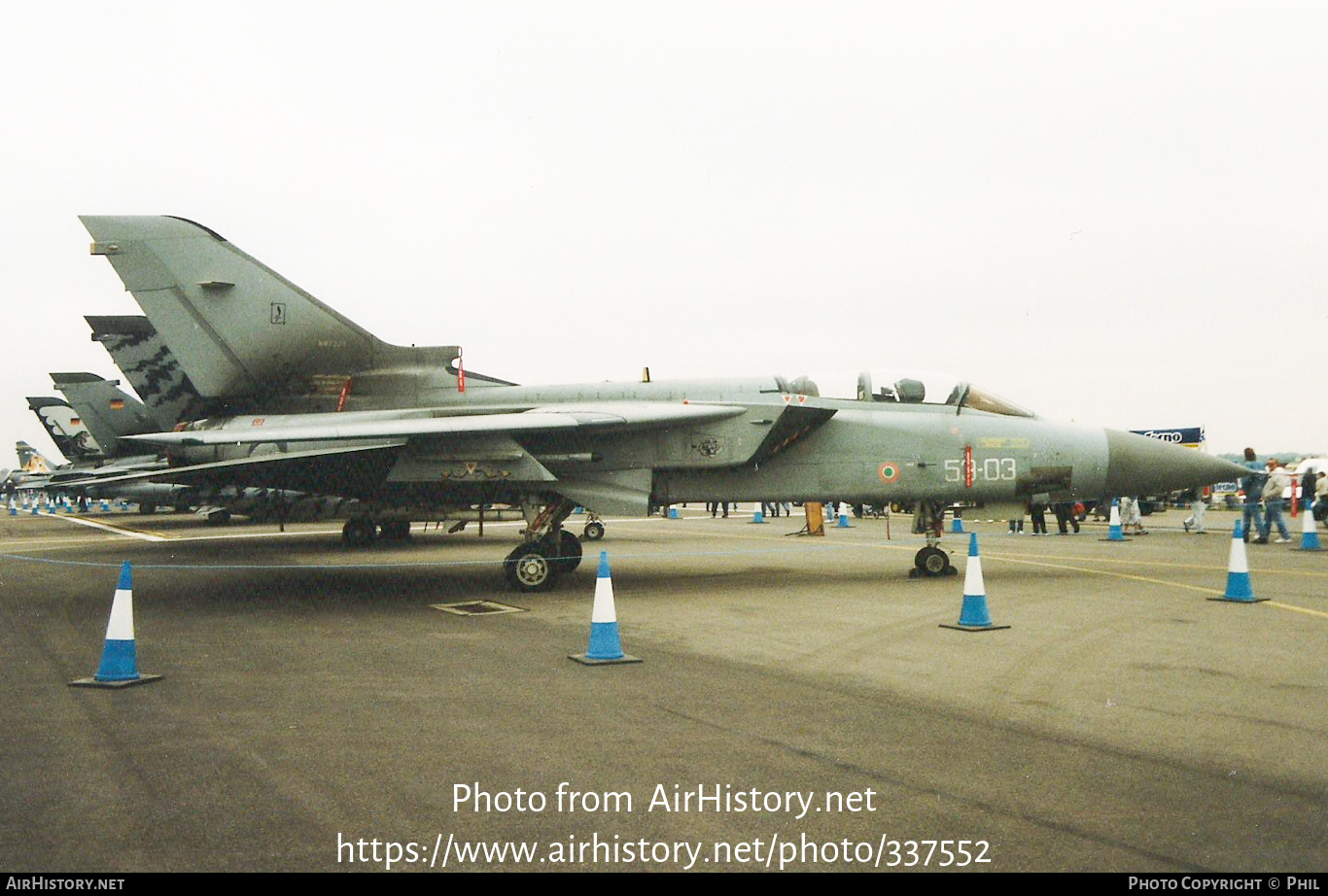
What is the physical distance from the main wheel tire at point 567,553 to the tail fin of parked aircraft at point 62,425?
3022cm

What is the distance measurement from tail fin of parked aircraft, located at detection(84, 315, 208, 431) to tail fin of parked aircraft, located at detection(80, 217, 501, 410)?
4.12m

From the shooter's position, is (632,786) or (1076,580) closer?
(632,786)

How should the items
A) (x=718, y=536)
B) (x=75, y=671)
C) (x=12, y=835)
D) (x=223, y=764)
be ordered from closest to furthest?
(x=12, y=835), (x=223, y=764), (x=75, y=671), (x=718, y=536)

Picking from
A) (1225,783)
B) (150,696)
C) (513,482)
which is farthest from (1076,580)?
(150,696)

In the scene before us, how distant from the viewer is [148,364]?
16.5 m

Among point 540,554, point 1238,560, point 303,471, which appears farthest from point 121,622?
point 1238,560

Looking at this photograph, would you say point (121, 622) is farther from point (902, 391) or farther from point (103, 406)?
point (103, 406)

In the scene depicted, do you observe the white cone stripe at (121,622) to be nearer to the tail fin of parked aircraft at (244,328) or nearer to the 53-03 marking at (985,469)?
the tail fin of parked aircraft at (244,328)

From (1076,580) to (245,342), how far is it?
36.9 feet

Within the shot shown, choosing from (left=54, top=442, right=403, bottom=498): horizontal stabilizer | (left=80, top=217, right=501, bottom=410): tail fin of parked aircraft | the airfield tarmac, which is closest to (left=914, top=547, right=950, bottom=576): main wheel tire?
the airfield tarmac

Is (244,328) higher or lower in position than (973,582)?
higher

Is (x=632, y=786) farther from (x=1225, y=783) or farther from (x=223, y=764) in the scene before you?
(x=1225, y=783)

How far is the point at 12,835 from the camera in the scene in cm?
350

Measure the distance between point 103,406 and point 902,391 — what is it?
24526mm
